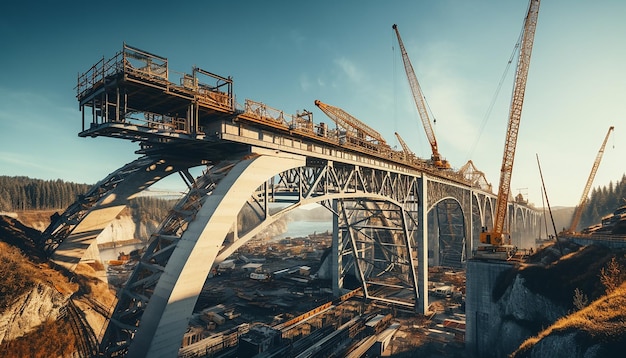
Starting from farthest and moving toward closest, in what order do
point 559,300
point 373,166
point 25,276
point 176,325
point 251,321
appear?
1. point 251,321
2. point 373,166
3. point 559,300
4. point 25,276
5. point 176,325

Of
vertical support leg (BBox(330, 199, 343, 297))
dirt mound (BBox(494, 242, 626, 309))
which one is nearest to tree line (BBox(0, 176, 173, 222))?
vertical support leg (BBox(330, 199, 343, 297))

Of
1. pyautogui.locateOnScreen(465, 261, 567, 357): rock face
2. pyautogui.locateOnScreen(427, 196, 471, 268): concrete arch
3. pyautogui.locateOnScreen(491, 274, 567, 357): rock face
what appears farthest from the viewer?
pyautogui.locateOnScreen(427, 196, 471, 268): concrete arch

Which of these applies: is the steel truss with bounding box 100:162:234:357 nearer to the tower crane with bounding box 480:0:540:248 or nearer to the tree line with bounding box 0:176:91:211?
the tower crane with bounding box 480:0:540:248

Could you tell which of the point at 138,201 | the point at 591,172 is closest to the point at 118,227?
the point at 138,201

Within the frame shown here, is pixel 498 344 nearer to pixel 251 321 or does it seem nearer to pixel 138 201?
pixel 251 321

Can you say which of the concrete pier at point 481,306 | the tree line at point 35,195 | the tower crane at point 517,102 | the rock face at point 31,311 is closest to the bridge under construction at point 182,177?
the rock face at point 31,311

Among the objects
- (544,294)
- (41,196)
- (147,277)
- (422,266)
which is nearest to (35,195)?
(41,196)
